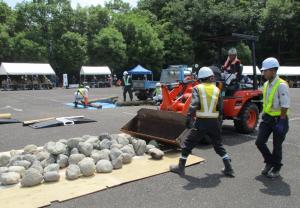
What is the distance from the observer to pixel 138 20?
51.0 metres

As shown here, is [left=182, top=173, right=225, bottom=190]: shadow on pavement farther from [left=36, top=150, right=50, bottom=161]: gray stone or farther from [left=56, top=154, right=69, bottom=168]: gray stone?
[left=36, top=150, right=50, bottom=161]: gray stone

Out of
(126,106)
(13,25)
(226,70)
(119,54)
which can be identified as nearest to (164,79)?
(126,106)

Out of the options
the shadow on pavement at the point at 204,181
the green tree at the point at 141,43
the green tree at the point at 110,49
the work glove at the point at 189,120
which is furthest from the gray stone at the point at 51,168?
the green tree at the point at 141,43

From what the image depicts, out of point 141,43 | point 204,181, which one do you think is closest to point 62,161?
point 204,181

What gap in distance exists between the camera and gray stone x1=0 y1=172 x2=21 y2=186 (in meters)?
5.80

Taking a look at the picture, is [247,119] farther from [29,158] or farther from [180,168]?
[29,158]

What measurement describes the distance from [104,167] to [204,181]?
1681 millimetres

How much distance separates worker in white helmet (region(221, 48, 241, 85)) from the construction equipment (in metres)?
0.35

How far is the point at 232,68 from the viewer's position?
9531 mm

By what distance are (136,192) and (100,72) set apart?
36660mm

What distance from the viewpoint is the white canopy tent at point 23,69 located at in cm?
3635

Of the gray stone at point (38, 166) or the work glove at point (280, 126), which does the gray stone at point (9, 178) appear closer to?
the gray stone at point (38, 166)

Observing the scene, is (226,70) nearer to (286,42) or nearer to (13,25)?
(13,25)

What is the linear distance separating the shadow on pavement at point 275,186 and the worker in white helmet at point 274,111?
13cm
